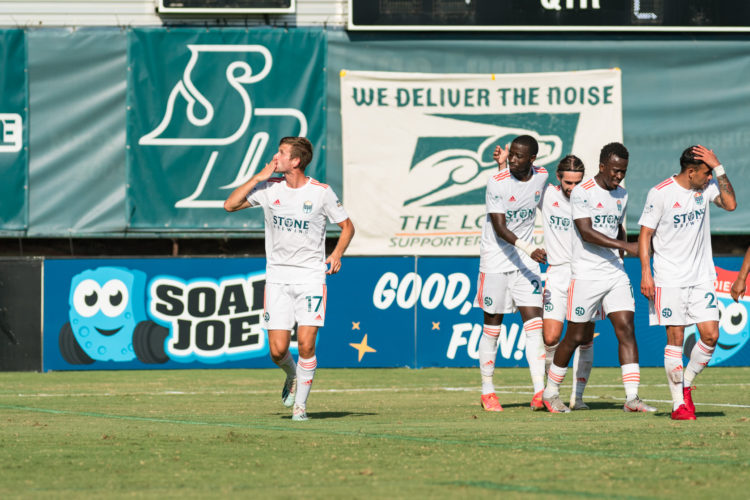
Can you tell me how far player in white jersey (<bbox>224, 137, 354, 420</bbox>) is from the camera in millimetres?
8984

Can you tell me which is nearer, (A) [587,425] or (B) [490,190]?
(A) [587,425]

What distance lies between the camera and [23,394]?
12266 mm

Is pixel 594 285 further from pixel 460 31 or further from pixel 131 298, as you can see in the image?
pixel 460 31

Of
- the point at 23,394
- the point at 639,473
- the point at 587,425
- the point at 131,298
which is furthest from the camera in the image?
the point at 131,298

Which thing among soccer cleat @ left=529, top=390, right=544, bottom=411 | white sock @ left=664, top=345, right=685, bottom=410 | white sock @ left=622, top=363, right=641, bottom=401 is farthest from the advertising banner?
white sock @ left=664, top=345, right=685, bottom=410

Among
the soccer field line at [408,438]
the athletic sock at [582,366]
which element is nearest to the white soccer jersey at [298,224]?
the soccer field line at [408,438]

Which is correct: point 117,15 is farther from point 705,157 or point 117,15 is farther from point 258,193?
point 705,157

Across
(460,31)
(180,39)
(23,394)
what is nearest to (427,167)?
(460,31)

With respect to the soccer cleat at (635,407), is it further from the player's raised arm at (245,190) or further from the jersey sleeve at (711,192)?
the player's raised arm at (245,190)

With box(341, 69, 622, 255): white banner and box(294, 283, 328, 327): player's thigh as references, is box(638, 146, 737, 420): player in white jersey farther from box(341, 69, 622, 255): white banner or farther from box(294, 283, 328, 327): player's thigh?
box(341, 69, 622, 255): white banner

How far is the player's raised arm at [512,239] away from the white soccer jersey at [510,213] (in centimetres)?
6

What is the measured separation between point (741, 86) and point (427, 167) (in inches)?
197

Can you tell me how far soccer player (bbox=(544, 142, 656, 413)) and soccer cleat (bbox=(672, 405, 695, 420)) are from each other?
63 centimetres

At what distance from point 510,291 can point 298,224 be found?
199cm
